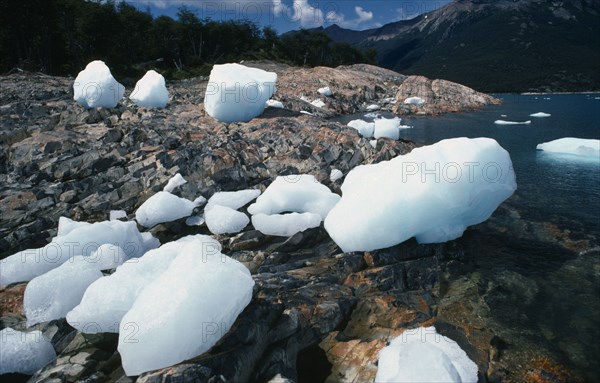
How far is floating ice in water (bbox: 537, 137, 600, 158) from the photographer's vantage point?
1739 cm

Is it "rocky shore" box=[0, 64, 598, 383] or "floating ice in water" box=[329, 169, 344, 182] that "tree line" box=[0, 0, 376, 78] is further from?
"floating ice in water" box=[329, 169, 344, 182]

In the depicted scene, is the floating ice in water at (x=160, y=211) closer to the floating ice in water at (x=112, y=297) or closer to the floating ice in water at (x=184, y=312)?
the floating ice in water at (x=112, y=297)

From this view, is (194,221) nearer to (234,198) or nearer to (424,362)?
(234,198)

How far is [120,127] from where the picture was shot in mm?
15445

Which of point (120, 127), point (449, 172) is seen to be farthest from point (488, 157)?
point (120, 127)

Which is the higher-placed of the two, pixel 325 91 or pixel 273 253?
pixel 325 91

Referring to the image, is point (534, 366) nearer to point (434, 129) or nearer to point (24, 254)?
point (24, 254)

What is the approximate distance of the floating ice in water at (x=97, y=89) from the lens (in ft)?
54.7

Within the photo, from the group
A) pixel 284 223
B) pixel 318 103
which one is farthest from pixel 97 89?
pixel 318 103

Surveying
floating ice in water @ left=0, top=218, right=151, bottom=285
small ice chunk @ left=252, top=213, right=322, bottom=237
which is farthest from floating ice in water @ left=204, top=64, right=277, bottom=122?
floating ice in water @ left=0, top=218, right=151, bottom=285

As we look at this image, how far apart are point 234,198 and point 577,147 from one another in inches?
709

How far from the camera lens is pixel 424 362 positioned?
14.7ft

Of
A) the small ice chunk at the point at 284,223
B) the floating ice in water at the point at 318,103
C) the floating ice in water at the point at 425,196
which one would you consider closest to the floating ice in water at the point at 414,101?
the floating ice in water at the point at 318,103

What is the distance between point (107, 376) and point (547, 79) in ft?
521
